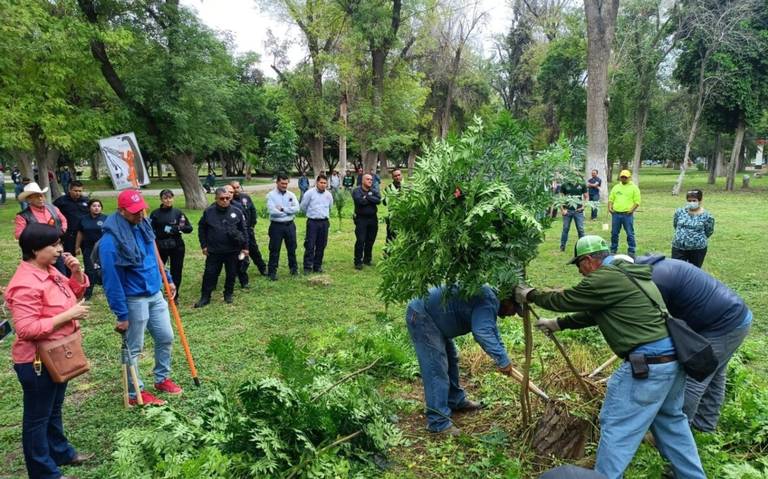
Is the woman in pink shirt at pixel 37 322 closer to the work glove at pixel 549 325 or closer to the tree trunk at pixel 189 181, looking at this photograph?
the work glove at pixel 549 325

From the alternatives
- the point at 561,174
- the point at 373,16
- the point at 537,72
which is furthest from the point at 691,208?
the point at 537,72

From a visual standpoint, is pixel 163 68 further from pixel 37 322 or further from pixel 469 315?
pixel 469 315

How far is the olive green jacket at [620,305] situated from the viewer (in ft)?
10.8

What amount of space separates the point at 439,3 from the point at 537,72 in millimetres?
11511

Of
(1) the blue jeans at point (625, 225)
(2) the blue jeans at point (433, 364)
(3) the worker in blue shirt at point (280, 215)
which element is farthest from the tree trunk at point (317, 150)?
(2) the blue jeans at point (433, 364)

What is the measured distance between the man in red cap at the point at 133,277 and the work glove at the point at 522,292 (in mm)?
3358

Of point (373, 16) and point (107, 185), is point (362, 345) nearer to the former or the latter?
point (373, 16)

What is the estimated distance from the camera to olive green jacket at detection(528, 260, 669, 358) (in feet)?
10.8

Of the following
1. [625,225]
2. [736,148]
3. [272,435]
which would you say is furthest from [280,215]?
[736,148]

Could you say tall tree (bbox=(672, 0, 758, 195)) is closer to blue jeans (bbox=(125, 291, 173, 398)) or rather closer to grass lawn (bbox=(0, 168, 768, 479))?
grass lawn (bbox=(0, 168, 768, 479))

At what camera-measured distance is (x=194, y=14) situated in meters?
18.8

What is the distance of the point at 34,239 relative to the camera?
354cm

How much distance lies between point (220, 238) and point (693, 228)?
7310 millimetres

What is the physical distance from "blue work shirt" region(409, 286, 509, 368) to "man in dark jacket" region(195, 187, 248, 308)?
4.77m
